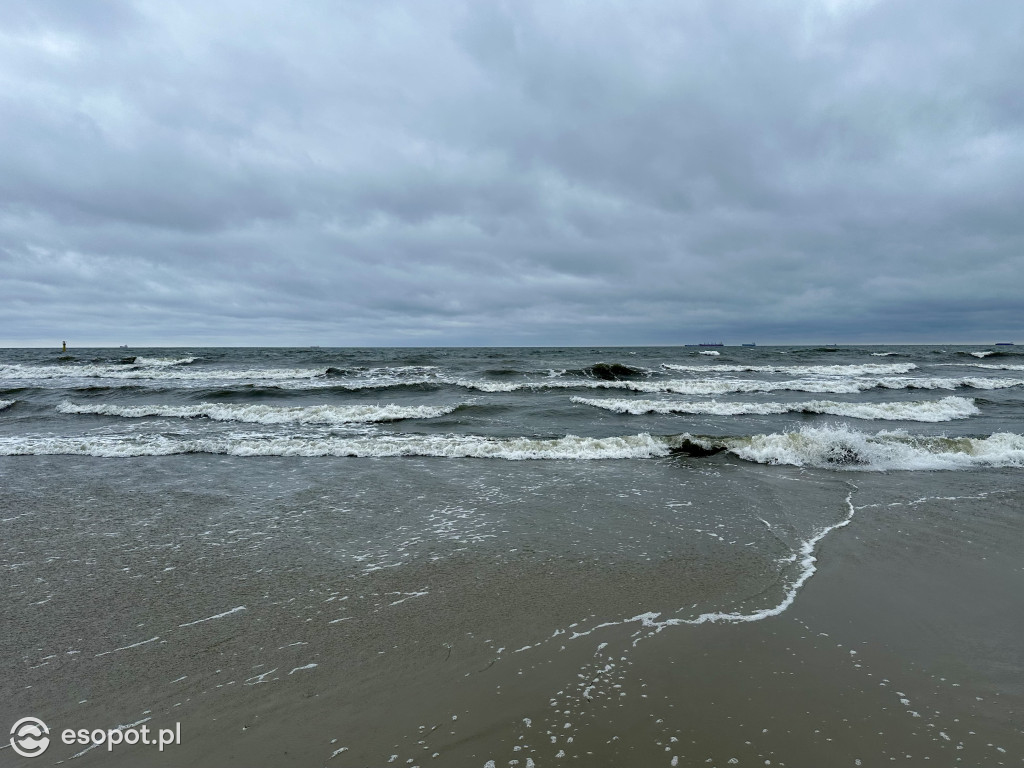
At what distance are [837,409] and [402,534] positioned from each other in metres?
15.6

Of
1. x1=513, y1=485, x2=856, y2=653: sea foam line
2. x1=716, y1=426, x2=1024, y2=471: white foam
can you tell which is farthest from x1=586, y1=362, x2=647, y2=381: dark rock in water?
x1=513, y1=485, x2=856, y2=653: sea foam line

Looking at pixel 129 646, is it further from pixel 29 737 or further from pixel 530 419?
pixel 530 419

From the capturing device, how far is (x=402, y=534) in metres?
6.10

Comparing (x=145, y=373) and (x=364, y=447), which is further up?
(x=145, y=373)

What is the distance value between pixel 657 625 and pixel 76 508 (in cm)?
783

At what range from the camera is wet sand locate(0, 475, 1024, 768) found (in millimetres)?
2707

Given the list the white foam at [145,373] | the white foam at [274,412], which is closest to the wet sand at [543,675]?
the white foam at [274,412]

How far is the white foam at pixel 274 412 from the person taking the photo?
15391 mm

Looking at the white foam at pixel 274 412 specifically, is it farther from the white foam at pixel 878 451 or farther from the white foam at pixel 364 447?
the white foam at pixel 878 451

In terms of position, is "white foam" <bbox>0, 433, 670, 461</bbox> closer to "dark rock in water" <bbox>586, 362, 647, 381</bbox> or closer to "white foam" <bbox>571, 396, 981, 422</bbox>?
"white foam" <bbox>571, 396, 981, 422</bbox>

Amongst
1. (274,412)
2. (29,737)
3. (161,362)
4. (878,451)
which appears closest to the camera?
(29,737)

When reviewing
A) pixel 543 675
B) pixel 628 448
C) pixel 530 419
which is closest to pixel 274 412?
pixel 530 419

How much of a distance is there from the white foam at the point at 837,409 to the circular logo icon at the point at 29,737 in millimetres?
15066

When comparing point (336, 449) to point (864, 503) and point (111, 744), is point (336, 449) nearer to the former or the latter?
point (111, 744)
